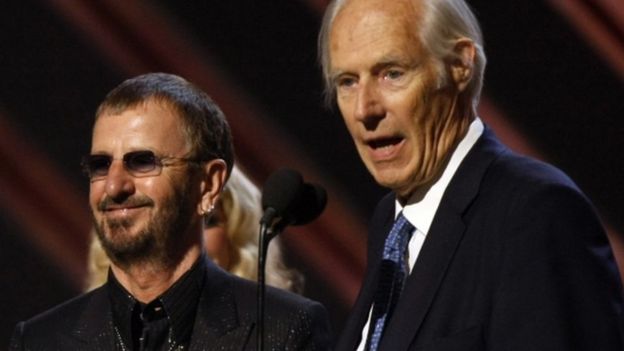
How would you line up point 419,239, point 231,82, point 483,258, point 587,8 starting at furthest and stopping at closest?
point 231,82
point 587,8
point 419,239
point 483,258

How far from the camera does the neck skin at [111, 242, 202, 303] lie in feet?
9.59

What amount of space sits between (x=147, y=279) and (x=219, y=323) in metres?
0.18

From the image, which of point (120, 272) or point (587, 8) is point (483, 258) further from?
point (587, 8)

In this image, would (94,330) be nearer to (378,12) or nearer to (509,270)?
(378,12)

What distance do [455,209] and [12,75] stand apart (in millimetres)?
2463

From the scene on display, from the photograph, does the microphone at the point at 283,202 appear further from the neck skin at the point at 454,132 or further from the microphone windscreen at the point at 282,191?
the neck skin at the point at 454,132

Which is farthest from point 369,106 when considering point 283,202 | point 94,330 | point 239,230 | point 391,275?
point 239,230

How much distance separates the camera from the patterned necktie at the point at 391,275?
8.66ft

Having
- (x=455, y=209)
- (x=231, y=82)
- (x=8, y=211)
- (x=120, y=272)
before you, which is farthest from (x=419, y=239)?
(x=8, y=211)

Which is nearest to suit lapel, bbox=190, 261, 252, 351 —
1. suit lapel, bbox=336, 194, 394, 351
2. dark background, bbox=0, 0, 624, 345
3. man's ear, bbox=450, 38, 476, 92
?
suit lapel, bbox=336, 194, 394, 351

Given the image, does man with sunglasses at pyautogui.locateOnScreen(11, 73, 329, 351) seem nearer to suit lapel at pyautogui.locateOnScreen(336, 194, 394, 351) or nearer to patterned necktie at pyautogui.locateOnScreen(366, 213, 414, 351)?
suit lapel at pyautogui.locateOnScreen(336, 194, 394, 351)

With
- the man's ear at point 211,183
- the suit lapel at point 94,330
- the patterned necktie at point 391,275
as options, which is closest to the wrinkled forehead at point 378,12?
the patterned necktie at point 391,275

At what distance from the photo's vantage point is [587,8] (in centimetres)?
418

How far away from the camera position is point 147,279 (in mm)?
2934
